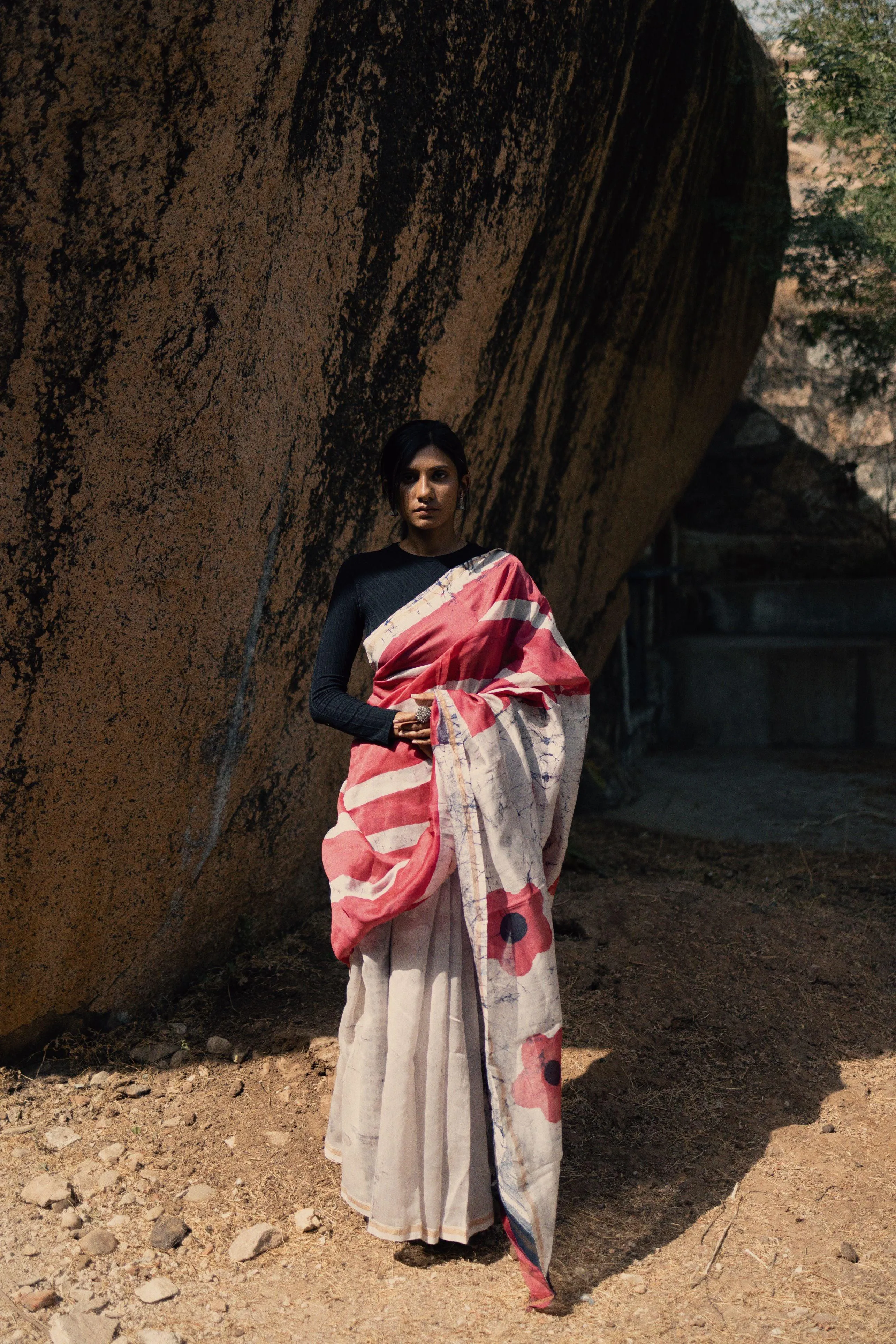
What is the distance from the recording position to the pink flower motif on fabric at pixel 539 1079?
209 centimetres

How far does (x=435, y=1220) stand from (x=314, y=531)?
1.87 metres

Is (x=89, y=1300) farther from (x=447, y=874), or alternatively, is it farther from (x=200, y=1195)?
(x=447, y=874)

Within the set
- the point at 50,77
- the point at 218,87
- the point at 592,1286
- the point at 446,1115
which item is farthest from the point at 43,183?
the point at 592,1286

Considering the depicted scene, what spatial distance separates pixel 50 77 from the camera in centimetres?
228

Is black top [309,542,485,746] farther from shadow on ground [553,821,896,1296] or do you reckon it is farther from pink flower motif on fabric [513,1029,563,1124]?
shadow on ground [553,821,896,1296]

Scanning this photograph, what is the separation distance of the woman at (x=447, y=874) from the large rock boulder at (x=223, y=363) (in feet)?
2.58

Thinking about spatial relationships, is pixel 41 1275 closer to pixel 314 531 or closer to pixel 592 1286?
pixel 592 1286

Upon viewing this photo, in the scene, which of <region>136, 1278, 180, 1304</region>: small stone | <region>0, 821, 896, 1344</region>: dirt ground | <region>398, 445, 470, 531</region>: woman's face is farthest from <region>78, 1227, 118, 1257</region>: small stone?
<region>398, 445, 470, 531</region>: woman's face

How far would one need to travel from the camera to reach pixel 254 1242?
2.21 m

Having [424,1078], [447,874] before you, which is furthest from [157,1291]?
[447,874]

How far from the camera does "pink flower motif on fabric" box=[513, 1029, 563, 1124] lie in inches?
82.2

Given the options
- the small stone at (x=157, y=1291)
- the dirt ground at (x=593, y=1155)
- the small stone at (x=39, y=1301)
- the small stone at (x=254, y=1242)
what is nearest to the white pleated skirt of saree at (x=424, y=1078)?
the dirt ground at (x=593, y=1155)

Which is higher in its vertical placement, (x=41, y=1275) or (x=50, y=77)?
(x=50, y=77)

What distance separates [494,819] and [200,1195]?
111 centimetres
